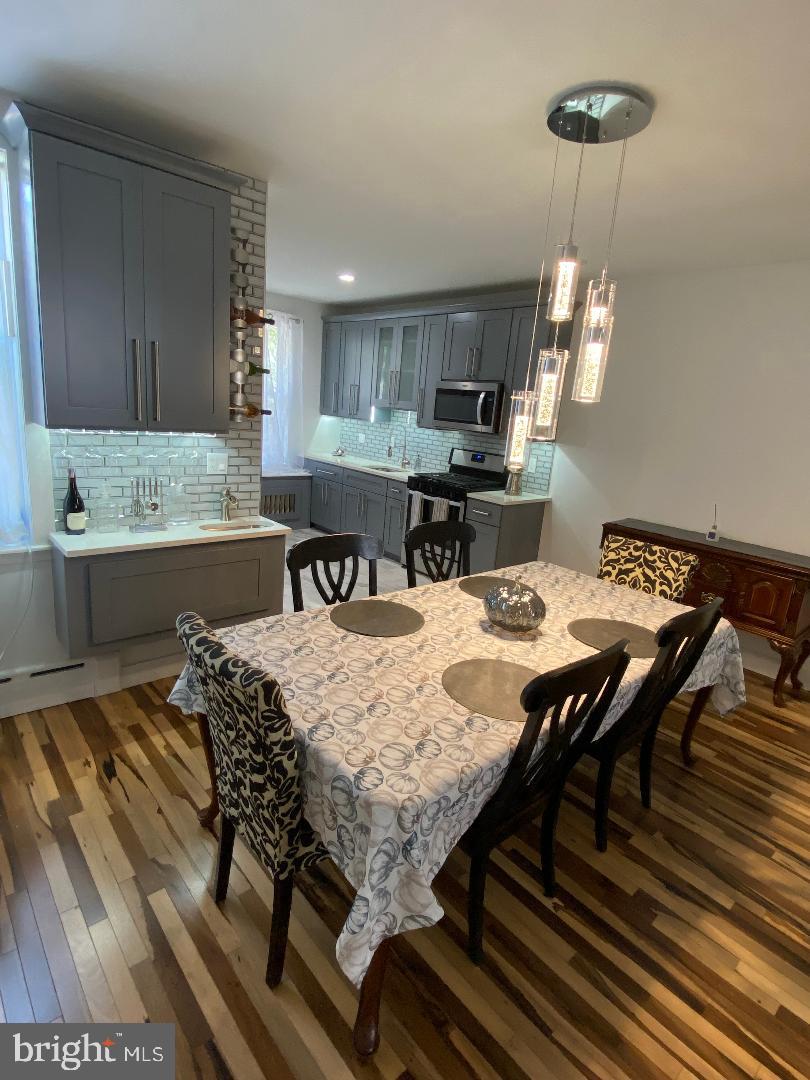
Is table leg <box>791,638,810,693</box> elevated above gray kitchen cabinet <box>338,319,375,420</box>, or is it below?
below

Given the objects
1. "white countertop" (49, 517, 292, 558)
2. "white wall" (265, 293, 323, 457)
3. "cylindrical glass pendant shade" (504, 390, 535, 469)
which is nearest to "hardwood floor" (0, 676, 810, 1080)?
"white countertop" (49, 517, 292, 558)

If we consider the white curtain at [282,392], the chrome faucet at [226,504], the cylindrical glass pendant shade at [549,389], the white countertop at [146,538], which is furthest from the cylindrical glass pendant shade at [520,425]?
the white curtain at [282,392]

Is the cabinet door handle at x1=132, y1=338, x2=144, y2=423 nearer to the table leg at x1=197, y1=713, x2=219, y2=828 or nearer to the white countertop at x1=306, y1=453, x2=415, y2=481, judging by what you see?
the table leg at x1=197, y1=713, x2=219, y2=828

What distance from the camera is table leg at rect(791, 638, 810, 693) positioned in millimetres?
3279

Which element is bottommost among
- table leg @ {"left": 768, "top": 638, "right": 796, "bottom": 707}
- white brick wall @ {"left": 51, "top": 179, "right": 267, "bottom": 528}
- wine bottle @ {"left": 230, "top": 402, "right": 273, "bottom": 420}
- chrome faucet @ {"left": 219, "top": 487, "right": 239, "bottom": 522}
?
table leg @ {"left": 768, "top": 638, "right": 796, "bottom": 707}

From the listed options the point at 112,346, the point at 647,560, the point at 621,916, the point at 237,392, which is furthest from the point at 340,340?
the point at 621,916

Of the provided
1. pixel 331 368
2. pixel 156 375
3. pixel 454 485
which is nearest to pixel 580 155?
pixel 156 375

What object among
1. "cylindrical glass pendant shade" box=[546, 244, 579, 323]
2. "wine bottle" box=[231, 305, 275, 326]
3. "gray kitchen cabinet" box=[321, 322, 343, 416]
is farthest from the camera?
"gray kitchen cabinet" box=[321, 322, 343, 416]

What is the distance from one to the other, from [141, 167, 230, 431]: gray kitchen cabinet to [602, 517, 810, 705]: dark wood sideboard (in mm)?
2925

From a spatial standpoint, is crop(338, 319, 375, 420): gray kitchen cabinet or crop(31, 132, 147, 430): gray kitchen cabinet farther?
crop(338, 319, 375, 420): gray kitchen cabinet

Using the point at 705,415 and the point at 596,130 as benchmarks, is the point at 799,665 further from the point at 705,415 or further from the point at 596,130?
the point at 596,130

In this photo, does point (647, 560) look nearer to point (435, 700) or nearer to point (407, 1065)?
point (435, 700)

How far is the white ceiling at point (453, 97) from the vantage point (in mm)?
1474

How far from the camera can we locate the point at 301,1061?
4.33 ft
